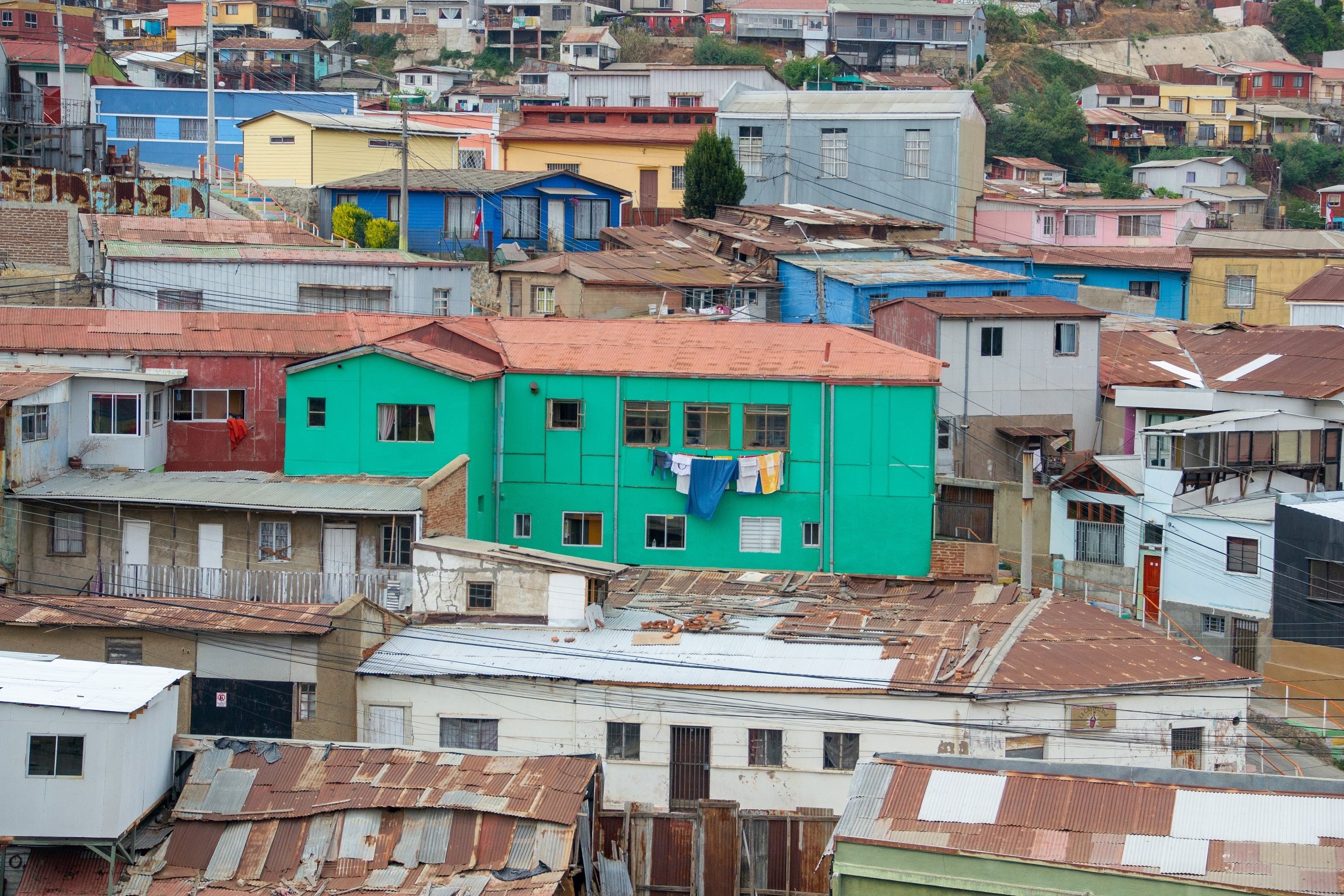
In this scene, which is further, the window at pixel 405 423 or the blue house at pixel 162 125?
the blue house at pixel 162 125

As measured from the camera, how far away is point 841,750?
25.9 metres

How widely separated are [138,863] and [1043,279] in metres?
34.9

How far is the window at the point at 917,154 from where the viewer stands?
2331 inches

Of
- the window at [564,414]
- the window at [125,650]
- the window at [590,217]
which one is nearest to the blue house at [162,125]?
the window at [590,217]

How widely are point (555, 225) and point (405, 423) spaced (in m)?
23.3

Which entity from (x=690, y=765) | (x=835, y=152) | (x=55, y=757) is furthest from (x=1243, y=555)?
(x=835, y=152)

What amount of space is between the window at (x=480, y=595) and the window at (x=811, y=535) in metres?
7.85

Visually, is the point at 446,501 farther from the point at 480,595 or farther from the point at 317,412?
the point at 317,412

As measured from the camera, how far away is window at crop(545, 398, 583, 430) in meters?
34.9

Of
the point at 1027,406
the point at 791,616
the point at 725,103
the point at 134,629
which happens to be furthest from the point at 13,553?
the point at 725,103

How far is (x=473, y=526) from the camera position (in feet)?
109

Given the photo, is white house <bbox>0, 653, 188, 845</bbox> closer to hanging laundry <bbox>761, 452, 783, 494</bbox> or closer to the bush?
hanging laundry <bbox>761, 452, 783, 494</bbox>

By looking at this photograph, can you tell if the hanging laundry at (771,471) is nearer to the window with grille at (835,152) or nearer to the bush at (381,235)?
the bush at (381,235)

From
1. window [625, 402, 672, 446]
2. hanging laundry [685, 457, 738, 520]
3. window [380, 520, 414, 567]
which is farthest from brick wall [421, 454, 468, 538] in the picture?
hanging laundry [685, 457, 738, 520]
